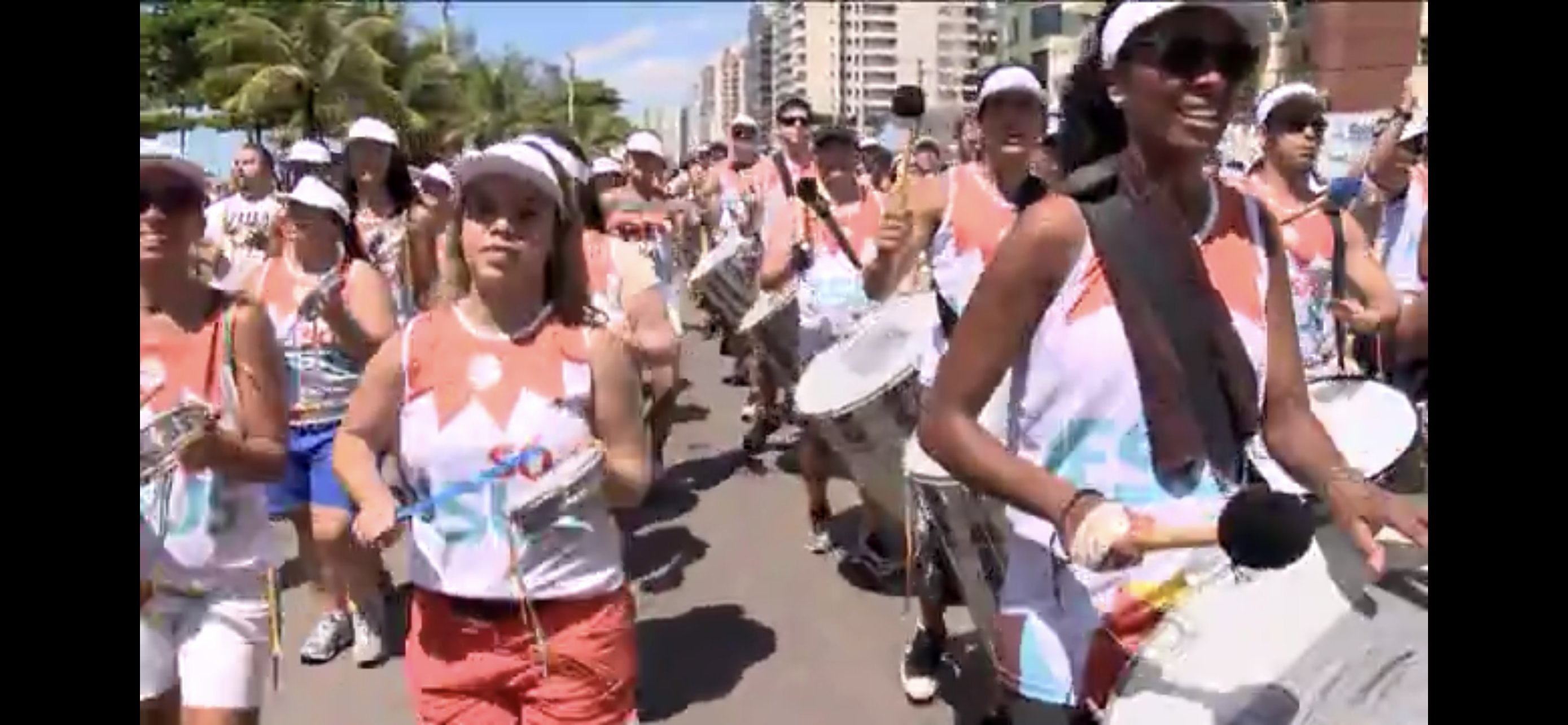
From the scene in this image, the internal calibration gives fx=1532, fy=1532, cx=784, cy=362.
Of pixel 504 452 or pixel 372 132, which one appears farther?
pixel 372 132

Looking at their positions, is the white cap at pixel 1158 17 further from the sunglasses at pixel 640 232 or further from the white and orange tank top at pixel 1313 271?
the sunglasses at pixel 640 232

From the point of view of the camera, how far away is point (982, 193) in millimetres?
4895

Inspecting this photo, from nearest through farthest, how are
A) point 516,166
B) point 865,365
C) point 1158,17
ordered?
point 1158,17 < point 516,166 < point 865,365

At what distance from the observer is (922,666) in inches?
214

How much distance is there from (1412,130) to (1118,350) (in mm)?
5201

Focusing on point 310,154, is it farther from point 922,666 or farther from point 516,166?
point 516,166


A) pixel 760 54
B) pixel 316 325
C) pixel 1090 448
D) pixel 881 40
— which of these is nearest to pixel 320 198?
pixel 316 325

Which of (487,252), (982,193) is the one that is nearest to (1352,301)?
(982,193)

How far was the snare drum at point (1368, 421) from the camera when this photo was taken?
138 inches

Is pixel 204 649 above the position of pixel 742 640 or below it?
above

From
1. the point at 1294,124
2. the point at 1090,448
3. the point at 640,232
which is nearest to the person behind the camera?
the point at 1090,448

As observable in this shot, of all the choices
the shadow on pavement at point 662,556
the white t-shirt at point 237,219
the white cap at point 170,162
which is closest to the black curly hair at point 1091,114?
the white cap at point 170,162

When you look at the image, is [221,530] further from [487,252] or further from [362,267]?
[362,267]
